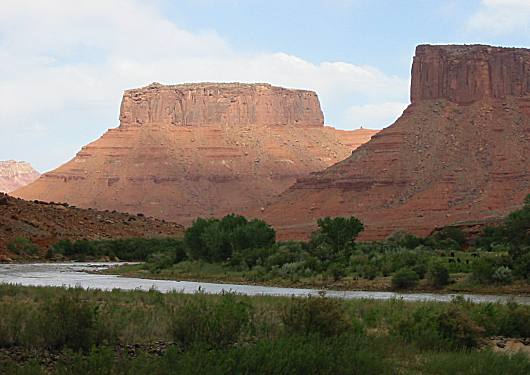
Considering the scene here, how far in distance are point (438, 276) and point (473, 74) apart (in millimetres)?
65521

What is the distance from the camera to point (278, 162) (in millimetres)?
144000

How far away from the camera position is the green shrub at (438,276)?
114 ft

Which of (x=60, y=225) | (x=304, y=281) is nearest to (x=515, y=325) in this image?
(x=304, y=281)

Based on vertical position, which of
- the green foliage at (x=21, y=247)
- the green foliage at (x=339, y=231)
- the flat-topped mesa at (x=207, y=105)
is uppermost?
the flat-topped mesa at (x=207, y=105)

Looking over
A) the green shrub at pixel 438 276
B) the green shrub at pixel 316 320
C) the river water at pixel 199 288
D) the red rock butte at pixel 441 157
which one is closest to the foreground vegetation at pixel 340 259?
the green shrub at pixel 438 276

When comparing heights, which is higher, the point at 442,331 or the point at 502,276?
the point at 502,276

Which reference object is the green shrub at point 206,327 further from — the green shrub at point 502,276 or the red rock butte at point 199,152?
the red rock butte at point 199,152

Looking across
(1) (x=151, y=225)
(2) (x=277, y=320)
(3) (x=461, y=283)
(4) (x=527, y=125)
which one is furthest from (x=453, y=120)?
(2) (x=277, y=320)

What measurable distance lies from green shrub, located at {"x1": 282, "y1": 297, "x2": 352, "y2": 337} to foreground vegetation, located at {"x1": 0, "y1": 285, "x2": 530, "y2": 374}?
2cm

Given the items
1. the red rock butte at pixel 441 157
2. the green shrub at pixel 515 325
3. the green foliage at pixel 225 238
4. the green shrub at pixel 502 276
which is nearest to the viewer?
the green shrub at pixel 515 325

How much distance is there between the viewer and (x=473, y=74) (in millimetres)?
96562

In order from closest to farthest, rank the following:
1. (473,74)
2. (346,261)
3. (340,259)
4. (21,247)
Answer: (346,261), (340,259), (21,247), (473,74)

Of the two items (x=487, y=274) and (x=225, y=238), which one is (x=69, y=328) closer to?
(x=487, y=274)

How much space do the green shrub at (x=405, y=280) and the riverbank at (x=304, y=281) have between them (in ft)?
0.74
